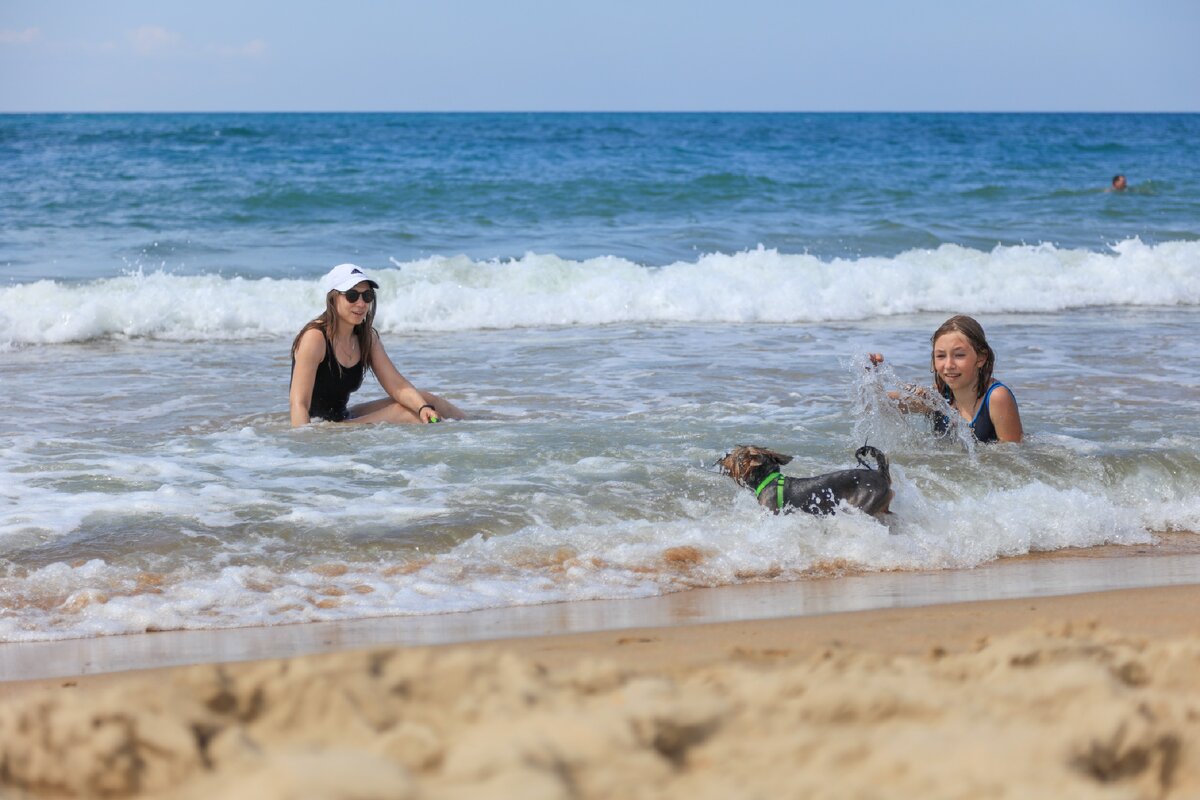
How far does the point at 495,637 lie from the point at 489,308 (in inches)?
354

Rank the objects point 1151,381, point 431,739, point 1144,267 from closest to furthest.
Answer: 1. point 431,739
2. point 1151,381
3. point 1144,267

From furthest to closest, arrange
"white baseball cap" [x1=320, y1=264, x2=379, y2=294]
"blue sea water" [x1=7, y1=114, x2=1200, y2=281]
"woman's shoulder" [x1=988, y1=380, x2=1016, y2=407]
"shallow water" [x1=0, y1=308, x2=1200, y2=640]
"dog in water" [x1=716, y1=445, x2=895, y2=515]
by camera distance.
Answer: "blue sea water" [x1=7, y1=114, x2=1200, y2=281]
"white baseball cap" [x1=320, y1=264, x2=379, y2=294]
"woman's shoulder" [x1=988, y1=380, x2=1016, y2=407]
"dog in water" [x1=716, y1=445, x2=895, y2=515]
"shallow water" [x1=0, y1=308, x2=1200, y2=640]

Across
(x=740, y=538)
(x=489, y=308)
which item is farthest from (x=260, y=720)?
(x=489, y=308)

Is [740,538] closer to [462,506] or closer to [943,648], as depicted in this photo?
[462,506]

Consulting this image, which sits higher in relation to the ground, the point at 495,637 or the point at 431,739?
the point at 431,739

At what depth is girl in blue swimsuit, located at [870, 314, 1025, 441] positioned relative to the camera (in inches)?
251

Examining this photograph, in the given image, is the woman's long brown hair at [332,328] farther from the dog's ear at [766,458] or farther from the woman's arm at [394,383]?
the dog's ear at [766,458]

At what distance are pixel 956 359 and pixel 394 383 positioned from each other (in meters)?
3.43

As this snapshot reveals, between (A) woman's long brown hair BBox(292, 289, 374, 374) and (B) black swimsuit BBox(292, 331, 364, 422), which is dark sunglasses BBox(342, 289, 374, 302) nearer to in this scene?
(A) woman's long brown hair BBox(292, 289, 374, 374)

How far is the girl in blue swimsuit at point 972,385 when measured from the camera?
636 cm

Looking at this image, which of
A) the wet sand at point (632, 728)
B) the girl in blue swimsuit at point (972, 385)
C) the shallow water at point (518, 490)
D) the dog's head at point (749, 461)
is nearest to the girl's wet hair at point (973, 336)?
the girl in blue swimsuit at point (972, 385)

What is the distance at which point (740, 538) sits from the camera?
5.20 metres

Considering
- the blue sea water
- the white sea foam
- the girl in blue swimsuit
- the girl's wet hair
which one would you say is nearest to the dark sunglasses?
the girl in blue swimsuit

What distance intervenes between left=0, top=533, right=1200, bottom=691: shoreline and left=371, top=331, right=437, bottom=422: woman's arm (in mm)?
3160
